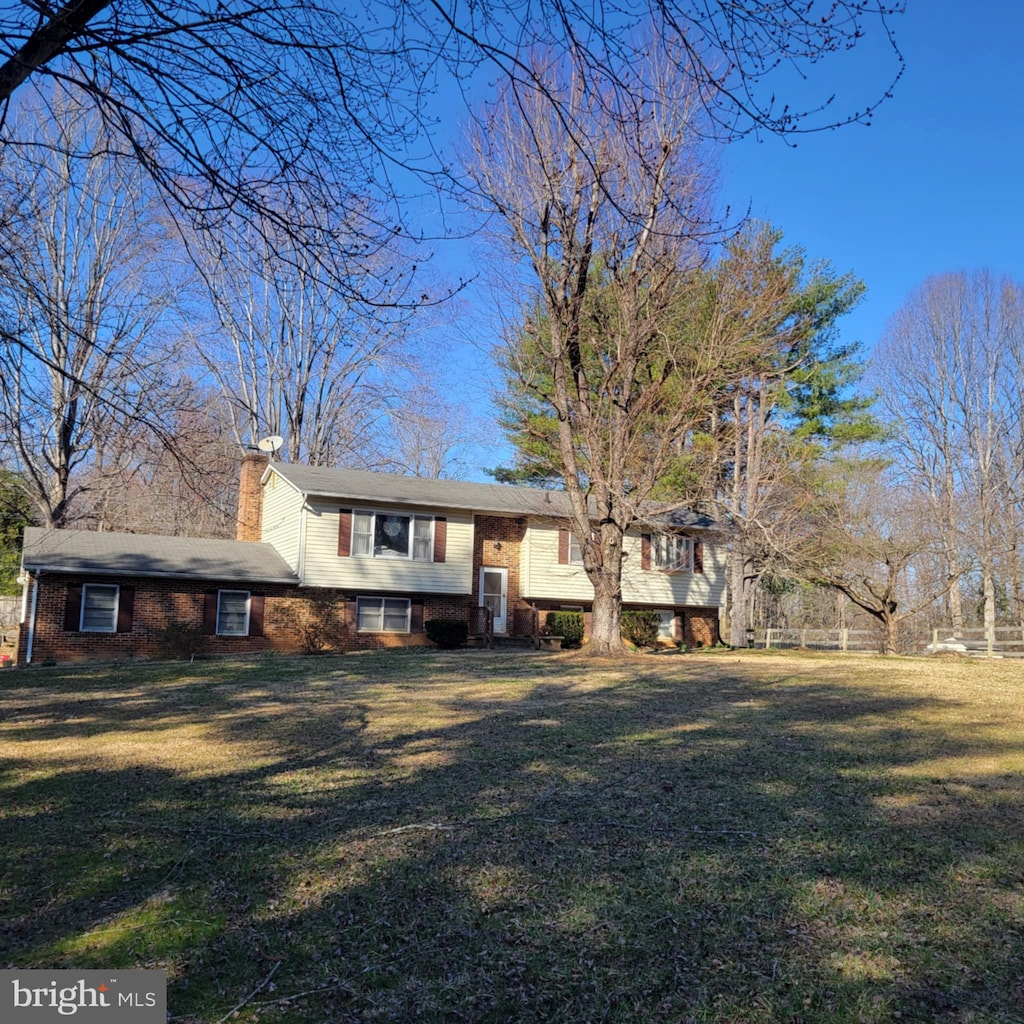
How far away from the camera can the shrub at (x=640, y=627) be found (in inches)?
989

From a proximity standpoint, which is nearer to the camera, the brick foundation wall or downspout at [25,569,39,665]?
downspout at [25,569,39,665]

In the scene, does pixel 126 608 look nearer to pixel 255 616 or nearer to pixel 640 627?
pixel 255 616

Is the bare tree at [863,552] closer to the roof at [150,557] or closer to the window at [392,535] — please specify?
the window at [392,535]

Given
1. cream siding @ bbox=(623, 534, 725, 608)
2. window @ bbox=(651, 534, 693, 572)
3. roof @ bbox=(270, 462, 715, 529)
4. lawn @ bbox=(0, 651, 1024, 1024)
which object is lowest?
lawn @ bbox=(0, 651, 1024, 1024)

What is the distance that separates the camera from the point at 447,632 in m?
22.7

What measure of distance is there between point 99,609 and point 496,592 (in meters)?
10.6

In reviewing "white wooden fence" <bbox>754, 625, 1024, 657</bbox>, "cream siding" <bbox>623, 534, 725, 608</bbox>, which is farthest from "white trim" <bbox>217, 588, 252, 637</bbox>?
"white wooden fence" <bbox>754, 625, 1024, 657</bbox>

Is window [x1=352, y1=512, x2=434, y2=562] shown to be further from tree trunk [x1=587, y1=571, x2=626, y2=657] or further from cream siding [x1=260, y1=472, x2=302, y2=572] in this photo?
tree trunk [x1=587, y1=571, x2=626, y2=657]

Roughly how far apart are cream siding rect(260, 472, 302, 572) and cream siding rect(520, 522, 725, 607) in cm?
667

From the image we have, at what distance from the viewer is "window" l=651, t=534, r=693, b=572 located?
2675 cm

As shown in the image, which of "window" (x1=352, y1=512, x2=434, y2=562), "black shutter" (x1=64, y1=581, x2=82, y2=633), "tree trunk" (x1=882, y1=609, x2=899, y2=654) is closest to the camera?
"black shutter" (x1=64, y1=581, x2=82, y2=633)

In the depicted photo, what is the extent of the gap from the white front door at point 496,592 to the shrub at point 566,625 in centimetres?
138

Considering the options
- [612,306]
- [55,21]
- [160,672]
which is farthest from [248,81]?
[612,306]

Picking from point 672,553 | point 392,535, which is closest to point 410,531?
point 392,535
